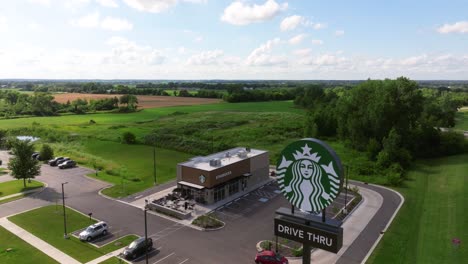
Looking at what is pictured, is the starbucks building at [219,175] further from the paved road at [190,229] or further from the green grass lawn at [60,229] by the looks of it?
the green grass lawn at [60,229]

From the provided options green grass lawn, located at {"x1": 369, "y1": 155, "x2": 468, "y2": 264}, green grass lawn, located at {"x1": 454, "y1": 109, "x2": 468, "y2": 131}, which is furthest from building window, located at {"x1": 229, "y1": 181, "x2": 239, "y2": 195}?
green grass lawn, located at {"x1": 454, "y1": 109, "x2": 468, "y2": 131}

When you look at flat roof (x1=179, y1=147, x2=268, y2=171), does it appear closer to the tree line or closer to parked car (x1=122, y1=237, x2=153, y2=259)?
parked car (x1=122, y1=237, x2=153, y2=259)

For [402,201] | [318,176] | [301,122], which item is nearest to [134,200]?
Answer: [318,176]

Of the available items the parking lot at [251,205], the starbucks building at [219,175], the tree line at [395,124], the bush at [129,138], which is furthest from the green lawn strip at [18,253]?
the tree line at [395,124]

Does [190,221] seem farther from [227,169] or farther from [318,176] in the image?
[318,176]

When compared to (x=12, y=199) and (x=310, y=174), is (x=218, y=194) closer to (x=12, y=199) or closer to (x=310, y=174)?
(x=310, y=174)

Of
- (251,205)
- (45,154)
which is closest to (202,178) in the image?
(251,205)
